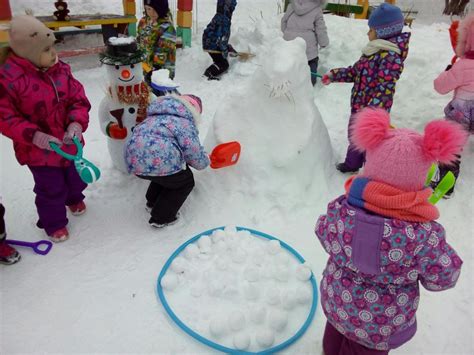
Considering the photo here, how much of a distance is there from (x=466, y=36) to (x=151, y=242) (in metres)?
2.59

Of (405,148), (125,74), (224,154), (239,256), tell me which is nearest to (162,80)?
(125,74)

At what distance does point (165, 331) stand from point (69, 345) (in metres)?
0.43

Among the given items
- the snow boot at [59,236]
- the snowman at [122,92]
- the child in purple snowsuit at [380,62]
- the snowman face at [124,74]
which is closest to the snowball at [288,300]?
the child in purple snowsuit at [380,62]

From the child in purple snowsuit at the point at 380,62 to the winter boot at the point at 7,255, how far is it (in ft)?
7.34

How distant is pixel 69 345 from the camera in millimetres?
1830

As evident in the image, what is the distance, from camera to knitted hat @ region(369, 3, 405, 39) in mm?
2723

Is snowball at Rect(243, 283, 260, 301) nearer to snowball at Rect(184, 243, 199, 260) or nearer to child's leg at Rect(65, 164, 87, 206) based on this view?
snowball at Rect(184, 243, 199, 260)

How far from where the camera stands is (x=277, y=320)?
1.91 m

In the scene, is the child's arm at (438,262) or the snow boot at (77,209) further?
the snow boot at (77,209)

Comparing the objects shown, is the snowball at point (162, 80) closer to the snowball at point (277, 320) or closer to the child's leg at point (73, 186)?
the child's leg at point (73, 186)

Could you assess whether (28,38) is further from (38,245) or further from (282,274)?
(282,274)

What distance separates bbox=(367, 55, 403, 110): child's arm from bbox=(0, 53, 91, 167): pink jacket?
2.00 metres

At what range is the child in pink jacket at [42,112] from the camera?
2025mm

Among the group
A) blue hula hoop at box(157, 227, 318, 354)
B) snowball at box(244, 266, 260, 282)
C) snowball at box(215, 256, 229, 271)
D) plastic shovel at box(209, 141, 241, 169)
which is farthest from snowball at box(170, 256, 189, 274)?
plastic shovel at box(209, 141, 241, 169)
